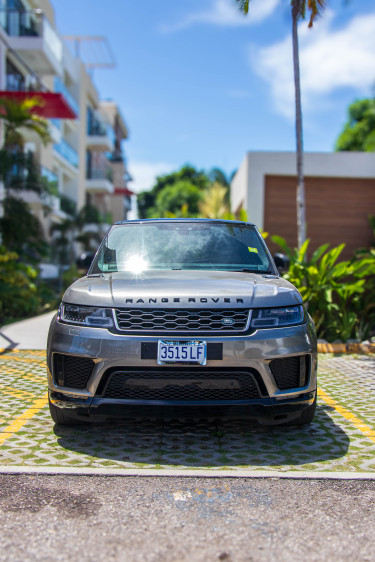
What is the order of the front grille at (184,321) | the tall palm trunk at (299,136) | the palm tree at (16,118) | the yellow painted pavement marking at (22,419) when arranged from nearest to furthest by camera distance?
the front grille at (184,321) < the yellow painted pavement marking at (22,419) < the tall palm trunk at (299,136) < the palm tree at (16,118)

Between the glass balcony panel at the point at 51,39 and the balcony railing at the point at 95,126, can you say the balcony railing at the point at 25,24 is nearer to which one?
the glass balcony panel at the point at 51,39

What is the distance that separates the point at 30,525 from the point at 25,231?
1360cm

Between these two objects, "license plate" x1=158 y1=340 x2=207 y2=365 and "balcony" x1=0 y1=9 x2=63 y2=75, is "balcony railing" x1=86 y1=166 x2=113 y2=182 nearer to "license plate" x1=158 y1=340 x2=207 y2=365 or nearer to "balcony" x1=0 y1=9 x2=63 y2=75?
"balcony" x1=0 y1=9 x2=63 y2=75

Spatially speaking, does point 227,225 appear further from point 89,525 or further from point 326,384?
point 89,525

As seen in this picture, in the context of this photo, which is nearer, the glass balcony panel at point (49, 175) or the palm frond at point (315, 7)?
the palm frond at point (315, 7)

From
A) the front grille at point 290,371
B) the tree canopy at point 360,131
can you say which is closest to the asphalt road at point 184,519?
the front grille at point 290,371

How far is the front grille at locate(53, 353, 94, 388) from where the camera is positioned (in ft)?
13.6

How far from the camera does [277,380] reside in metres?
4.16

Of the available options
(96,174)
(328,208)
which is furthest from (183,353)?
(96,174)

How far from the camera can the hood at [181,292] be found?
4.17m

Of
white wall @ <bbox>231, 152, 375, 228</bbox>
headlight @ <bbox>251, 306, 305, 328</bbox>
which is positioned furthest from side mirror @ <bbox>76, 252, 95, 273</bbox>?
white wall @ <bbox>231, 152, 375, 228</bbox>

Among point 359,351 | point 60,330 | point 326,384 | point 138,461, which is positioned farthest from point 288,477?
point 359,351

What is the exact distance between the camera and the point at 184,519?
10.1ft

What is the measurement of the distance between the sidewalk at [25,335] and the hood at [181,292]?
5144mm
